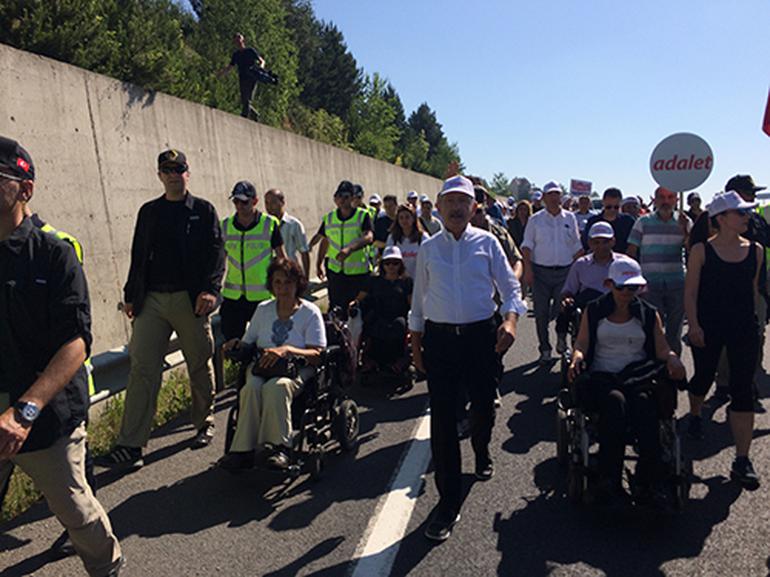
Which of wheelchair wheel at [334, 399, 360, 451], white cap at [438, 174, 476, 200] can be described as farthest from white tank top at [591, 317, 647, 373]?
wheelchair wheel at [334, 399, 360, 451]

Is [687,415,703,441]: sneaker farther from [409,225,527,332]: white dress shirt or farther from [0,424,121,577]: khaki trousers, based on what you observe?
[0,424,121,577]: khaki trousers

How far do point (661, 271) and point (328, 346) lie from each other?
350cm

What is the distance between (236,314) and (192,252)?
4.62 feet

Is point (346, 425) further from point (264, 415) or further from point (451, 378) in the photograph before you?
point (451, 378)

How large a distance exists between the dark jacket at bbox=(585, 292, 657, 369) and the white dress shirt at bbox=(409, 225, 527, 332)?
2.56ft

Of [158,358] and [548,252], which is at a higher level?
[548,252]

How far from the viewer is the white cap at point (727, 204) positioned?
442 cm

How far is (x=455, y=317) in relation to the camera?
154 inches

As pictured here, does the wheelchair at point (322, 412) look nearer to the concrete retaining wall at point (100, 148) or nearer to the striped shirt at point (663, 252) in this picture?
the concrete retaining wall at point (100, 148)

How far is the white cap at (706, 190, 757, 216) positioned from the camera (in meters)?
4.42

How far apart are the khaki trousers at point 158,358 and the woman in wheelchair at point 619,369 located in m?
2.93

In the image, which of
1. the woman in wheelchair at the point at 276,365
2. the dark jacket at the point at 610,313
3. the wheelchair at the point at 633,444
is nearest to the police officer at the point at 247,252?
the woman in wheelchair at the point at 276,365

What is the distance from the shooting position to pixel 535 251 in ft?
26.0

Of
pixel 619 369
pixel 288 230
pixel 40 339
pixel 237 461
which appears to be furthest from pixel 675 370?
pixel 288 230
